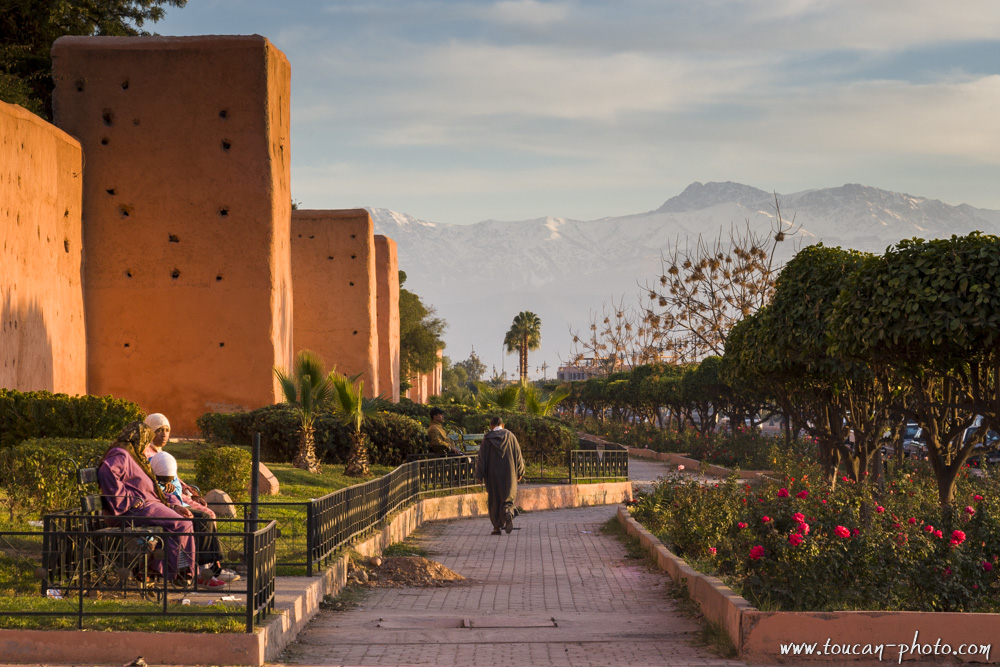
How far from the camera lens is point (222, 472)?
12656mm

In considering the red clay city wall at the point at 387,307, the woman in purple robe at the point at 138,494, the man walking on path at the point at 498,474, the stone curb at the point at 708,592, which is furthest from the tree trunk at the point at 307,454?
the red clay city wall at the point at 387,307

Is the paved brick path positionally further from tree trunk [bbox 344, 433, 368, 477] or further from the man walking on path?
tree trunk [bbox 344, 433, 368, 477]

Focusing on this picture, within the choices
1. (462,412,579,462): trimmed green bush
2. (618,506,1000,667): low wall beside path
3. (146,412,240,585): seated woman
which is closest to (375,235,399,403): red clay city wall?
(462,412,579,462): trimmed green bush

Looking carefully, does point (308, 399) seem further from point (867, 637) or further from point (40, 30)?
point (40, 30)

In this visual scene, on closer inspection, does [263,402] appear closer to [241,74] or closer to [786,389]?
[241,74]

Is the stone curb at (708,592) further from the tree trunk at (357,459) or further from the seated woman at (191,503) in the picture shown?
the tree trunk at (357,459)

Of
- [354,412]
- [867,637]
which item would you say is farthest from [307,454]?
[867,637]

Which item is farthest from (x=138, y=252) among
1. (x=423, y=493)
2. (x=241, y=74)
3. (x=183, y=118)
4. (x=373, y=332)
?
(x=373, y=332)

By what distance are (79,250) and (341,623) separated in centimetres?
1347

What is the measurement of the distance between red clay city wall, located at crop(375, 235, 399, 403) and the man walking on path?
20939 millimetres

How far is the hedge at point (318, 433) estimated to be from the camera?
18614 mm

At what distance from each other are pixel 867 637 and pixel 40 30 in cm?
2608

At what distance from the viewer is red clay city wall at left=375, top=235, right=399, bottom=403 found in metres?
36.5

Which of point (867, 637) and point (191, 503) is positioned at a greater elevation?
point (191, 503)
